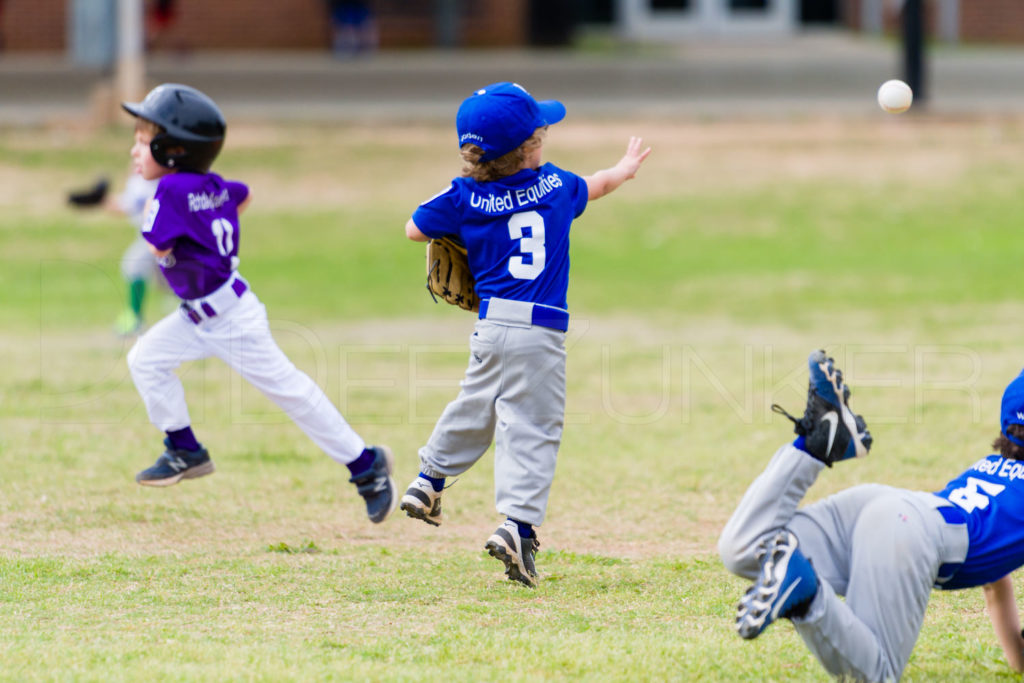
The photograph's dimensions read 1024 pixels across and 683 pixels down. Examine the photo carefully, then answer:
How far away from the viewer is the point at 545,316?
201 inches

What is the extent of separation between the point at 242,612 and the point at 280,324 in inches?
295

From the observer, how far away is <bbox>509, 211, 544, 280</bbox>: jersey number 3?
5.12m

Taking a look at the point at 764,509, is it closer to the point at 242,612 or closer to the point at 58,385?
the point at 242,612

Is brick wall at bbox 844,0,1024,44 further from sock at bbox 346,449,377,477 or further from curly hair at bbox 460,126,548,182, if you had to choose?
curly hair at bbox 460,126,548,182

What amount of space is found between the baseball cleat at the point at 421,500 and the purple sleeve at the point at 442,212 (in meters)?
0.99

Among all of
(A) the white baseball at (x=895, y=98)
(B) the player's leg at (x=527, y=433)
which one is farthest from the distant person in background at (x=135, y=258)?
(A) the white baseball at (x=895, y=98)

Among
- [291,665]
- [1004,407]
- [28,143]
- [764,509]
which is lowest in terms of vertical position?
[28,143]

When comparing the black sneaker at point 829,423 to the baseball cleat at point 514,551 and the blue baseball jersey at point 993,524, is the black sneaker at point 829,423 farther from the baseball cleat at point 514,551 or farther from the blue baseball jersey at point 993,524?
the baseball cleat at point 514,551

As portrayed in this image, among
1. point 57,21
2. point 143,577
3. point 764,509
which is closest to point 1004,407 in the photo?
point 764,509

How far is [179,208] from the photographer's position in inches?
228

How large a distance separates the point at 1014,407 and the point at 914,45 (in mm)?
16237

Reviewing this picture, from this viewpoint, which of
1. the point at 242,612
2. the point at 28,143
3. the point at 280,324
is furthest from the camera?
the point at 28,143

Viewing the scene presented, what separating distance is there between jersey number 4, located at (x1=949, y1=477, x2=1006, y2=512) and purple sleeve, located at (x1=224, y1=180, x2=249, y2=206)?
11.1 feet

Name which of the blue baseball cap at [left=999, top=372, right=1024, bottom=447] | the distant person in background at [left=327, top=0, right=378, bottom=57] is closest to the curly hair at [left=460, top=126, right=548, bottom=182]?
the blue baseball cap at [left=999, top=372, right=1024, bottom=447]
